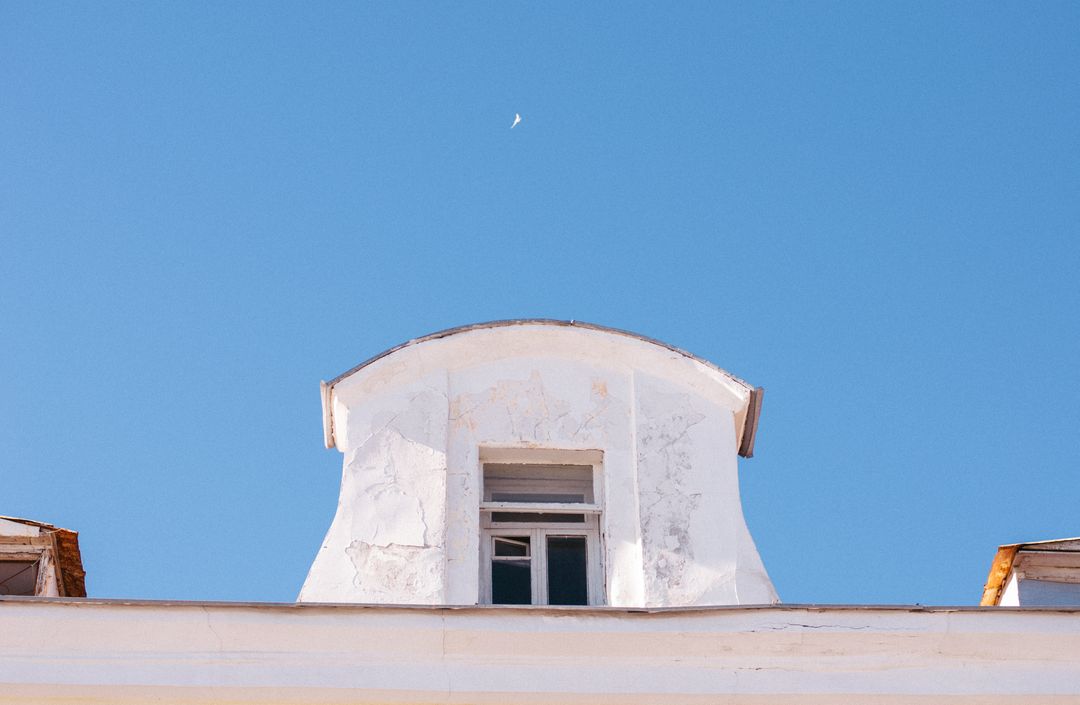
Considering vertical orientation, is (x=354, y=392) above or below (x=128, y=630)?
above

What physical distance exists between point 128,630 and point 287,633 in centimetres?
91

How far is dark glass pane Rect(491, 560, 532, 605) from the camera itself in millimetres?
11305

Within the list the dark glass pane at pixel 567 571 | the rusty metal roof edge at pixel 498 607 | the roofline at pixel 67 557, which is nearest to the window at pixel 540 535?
the dark glass pane at pixel 567 571

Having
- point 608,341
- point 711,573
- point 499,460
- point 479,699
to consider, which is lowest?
point 479,699

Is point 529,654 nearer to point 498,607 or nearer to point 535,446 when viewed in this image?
point 498,607

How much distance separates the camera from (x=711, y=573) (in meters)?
11.2

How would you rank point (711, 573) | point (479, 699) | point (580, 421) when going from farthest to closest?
1. point (580, 421)
2. point (711, 573)
3. point (479, 699)

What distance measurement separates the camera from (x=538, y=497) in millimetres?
11852

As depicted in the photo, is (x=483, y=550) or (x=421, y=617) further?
(x=483, y=550)

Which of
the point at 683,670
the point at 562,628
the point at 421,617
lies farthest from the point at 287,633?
the point at 683,670

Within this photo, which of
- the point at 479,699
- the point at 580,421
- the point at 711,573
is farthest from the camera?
the point at 580,421

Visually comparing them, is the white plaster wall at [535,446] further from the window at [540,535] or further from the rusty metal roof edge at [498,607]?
the rusty metal roof edge at [498,607]

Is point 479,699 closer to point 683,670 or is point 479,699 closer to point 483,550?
point 683,670

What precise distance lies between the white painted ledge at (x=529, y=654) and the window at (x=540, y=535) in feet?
4.74
